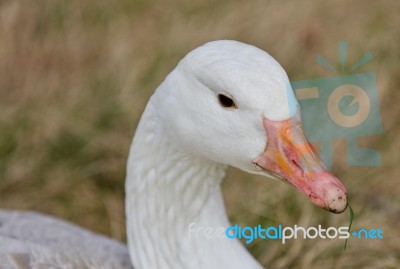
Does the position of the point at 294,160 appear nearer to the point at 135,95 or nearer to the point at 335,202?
the point at 335,202

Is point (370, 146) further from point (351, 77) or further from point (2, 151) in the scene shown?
point (2, 151)

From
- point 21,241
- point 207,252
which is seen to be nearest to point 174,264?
point 207,252

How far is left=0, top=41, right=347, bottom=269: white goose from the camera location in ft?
7.13

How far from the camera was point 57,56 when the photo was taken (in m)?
4.87

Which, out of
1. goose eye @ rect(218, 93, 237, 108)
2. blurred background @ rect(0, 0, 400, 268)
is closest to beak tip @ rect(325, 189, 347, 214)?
goose eye @ rect(218, 93, 237, 108)

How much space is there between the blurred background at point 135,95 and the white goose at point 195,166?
712 mm

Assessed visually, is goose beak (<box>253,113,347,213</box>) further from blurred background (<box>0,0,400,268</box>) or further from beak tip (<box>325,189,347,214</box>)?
blurred background (<box>0,0,400,268</box>)

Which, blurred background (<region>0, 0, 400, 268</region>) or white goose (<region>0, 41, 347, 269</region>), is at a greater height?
white goose (<region>0, 41, 347, 269</region>)

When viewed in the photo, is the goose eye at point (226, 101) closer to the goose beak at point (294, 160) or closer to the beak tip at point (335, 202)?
the goose beak at point (294, 160)

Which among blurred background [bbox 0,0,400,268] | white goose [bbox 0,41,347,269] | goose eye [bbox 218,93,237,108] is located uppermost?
goose eye [bbox 218,93,237,108]

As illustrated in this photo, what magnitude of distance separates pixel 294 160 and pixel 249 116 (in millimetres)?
164

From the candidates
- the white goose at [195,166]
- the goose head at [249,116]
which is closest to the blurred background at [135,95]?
A: the white goose at [195,166]

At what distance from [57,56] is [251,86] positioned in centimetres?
289

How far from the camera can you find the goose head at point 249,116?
216cm
